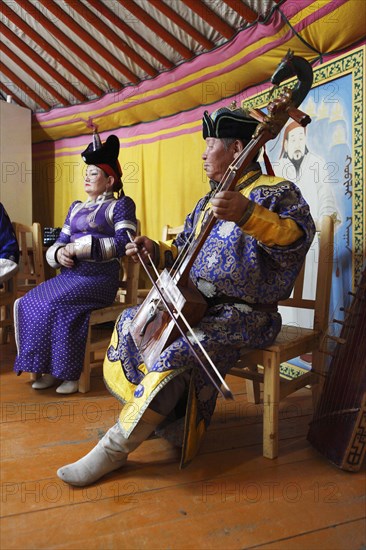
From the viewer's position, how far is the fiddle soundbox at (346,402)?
4.81 ft

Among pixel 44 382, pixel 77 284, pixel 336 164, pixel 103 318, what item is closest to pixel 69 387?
pixel 44 382

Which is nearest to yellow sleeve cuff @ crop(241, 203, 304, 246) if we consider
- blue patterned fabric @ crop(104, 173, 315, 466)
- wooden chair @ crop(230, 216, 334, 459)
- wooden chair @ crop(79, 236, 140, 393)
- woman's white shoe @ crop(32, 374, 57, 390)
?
blue patterned fabric @ crop(104, 173, 315, 466)

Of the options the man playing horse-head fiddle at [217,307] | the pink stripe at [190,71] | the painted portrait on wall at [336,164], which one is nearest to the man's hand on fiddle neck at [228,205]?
the man playing horse-head fiddle at [217,307]

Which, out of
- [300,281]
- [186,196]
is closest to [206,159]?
[300,281]

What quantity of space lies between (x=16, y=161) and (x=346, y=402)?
4.07 metres

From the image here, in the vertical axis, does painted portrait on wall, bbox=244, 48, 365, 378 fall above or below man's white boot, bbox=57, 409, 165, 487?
above

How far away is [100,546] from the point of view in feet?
3.71

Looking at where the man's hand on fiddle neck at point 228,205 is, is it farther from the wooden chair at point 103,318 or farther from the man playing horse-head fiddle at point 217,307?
the wooden chair at point 103,318

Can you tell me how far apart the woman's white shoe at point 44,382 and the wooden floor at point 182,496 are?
39cm

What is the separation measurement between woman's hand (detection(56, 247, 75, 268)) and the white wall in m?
2.46

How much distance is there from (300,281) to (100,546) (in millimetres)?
1262

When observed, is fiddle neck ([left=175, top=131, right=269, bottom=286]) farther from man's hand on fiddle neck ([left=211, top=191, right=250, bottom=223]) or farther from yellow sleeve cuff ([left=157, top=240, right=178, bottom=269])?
yellow sleeve cuff ([left=157, top=240, right=178, bottom=269])

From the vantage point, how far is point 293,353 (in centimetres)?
171

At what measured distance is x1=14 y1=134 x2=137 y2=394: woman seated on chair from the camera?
2.22 meters
